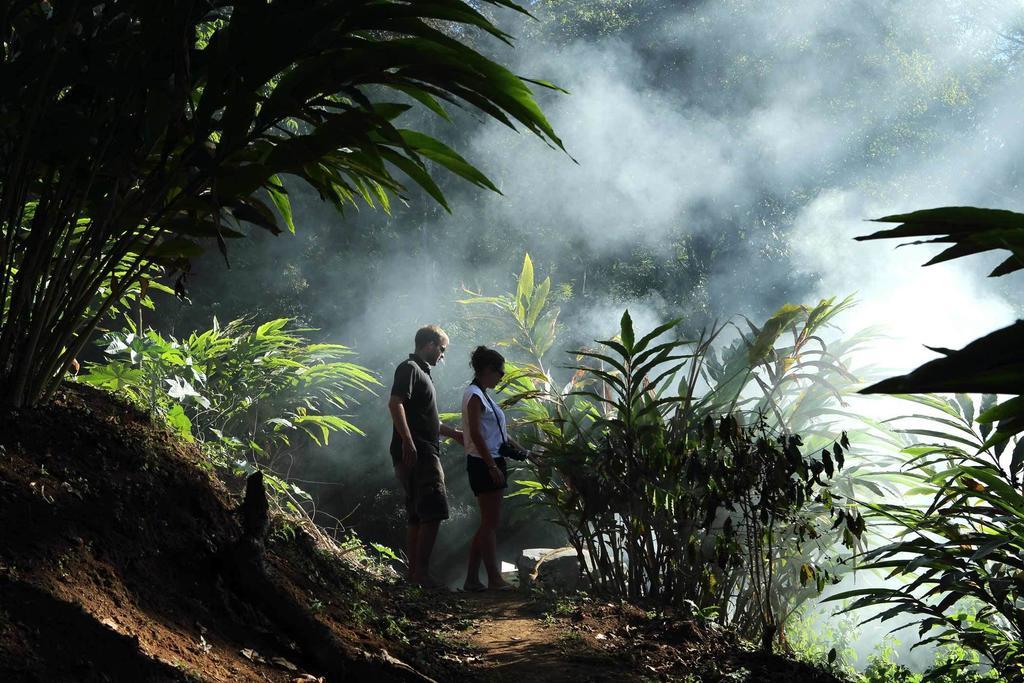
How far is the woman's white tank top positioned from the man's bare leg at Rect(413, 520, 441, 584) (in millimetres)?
491

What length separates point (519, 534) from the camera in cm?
1077

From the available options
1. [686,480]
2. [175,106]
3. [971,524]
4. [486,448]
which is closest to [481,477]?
[486,448]

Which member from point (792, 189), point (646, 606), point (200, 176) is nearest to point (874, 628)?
point (646, 606)

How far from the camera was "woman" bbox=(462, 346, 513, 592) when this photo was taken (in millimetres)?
4695

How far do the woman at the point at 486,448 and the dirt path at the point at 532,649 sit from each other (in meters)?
0.79

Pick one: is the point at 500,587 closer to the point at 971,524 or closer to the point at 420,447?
the point at 420,447

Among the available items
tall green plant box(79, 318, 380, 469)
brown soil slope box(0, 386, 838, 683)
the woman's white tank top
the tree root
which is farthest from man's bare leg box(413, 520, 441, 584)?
the tree root

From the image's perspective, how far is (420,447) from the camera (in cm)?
511

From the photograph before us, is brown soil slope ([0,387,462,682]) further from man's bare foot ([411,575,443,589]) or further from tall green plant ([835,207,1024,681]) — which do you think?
man's bare foot ([411,575,443,589])

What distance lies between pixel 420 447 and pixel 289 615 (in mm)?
3043

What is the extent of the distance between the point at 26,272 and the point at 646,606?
9.38ft

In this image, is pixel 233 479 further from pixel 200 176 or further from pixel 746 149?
pixel 746 149

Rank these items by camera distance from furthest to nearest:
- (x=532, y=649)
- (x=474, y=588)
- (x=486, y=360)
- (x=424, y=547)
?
(x=424, y=547) → (x=486, y=360) → (x=474, y=588) → (x=532, y=649)

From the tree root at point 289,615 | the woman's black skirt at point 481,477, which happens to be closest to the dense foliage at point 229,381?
the woman's black skirt at point 481,477
